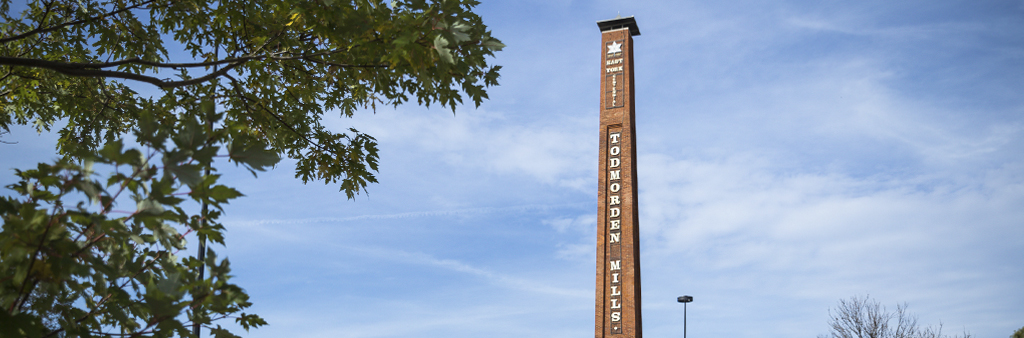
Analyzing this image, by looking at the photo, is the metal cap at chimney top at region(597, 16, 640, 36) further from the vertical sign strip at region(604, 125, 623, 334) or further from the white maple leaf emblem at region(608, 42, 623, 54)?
the vertical sign strip at region(604, 125, 623, 334)

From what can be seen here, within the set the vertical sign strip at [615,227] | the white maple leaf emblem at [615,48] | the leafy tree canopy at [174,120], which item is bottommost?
the leafy tree canopy at [174,120]

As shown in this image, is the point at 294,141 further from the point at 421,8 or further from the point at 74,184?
the point at 74,184

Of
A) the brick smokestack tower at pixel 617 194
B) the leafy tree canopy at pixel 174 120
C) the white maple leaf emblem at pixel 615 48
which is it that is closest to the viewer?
the leafy tree canopy at pixel 174 120

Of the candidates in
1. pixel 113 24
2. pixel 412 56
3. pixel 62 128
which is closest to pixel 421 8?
pixel 412 56

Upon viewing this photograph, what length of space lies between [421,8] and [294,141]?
3.84m

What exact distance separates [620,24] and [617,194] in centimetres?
693

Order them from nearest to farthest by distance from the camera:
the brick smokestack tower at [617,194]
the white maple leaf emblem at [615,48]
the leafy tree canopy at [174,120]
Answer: the leafy tree canopy at [174,120] → the brick smokestack tower at [617,194] → the white maple leaf emblem at [615,48]

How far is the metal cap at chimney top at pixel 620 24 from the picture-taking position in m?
27.9

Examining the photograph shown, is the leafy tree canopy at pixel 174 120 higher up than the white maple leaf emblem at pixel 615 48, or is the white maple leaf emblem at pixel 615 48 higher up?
the white maple leaf emblem at pixel 615 48

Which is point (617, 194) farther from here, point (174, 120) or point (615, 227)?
point (174, 120)

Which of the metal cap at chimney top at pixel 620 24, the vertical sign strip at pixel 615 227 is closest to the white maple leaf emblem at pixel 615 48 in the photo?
the metal cap at chimney top at pixel 620 24

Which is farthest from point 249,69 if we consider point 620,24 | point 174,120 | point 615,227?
point 620,24

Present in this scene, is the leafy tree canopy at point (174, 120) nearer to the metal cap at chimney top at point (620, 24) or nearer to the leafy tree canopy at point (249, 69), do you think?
the leafy tree canopy at point (249, 69)

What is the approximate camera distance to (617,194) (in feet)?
85.5
